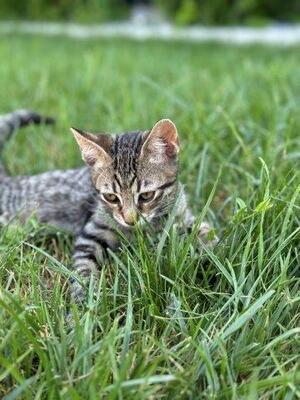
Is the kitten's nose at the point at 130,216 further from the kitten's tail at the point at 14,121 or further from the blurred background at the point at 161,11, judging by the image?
the blurred background at the point at 161,11

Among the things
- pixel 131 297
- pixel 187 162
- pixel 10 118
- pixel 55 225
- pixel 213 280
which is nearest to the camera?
pixel 131 297

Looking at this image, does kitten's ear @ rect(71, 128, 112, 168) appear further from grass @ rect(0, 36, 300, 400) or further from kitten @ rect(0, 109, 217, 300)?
grass @ rect(0, 36, 300, 400)

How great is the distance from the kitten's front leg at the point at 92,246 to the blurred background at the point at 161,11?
8879 millimetres

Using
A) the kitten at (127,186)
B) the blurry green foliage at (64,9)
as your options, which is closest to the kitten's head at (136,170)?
the kitten at (127,186)

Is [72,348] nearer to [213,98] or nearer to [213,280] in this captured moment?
[213,280]

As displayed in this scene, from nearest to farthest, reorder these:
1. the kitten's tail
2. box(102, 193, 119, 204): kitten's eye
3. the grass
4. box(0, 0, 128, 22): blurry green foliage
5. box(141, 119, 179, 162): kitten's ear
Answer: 1. the grass
2. box(141, 119, 179, 162): kitten's ear
3. box(102, 193, 119, 204): kitten's eye
4. the kitten's tail
5. box(0, 0, 128, 22): blurry green foliage

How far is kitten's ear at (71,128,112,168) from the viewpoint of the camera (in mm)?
2994

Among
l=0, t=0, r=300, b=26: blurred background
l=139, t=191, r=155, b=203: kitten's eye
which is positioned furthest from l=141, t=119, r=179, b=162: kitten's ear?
l=0, t=0, r=300, b=26: blurred background

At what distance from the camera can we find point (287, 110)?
449 centimetres

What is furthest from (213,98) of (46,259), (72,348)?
(72,348)

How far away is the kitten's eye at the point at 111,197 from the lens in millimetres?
3031

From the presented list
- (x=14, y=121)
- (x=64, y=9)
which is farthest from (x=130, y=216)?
(x=64, y=9)

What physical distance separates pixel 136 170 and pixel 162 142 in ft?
0.55

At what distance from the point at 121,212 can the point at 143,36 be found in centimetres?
882
